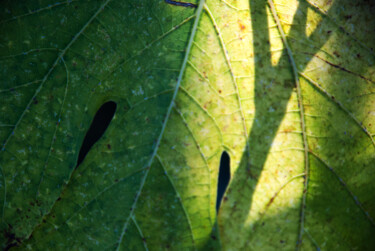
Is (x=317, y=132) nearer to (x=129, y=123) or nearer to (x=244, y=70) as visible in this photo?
(x=244, y=70)

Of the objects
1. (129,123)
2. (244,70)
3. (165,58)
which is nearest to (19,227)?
(129,123)

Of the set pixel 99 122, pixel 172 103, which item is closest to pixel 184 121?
pixel 172 103

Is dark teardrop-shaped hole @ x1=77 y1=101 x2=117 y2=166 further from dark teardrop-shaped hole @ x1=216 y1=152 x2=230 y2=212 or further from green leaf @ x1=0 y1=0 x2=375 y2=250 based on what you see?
dark teardrop-shaped hole @ x1=216 y1=152 x2=230 y2=212

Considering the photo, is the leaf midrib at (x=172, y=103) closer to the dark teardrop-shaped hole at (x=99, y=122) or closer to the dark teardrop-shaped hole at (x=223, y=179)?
the dark teardrop-shaped hole at (x=99, y=122)

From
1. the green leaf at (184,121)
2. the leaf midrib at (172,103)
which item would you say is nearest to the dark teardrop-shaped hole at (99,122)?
the green leaf at (184,121)

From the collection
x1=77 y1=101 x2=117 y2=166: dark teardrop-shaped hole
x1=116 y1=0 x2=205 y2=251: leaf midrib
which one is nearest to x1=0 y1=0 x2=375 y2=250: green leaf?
x1=116 y1=0 x2=205 y2=251: leaf midrib

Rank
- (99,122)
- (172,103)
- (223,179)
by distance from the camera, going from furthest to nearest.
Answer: (223,179) → (99,122) → (172,103)

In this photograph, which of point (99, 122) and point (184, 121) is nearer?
point (184, 121)

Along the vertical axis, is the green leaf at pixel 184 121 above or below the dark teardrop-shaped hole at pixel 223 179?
above

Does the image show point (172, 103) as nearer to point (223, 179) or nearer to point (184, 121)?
point (184, 121)

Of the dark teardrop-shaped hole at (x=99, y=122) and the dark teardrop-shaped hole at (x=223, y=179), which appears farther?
the dark teardrop-shaped hole at (x=223, y=179)
